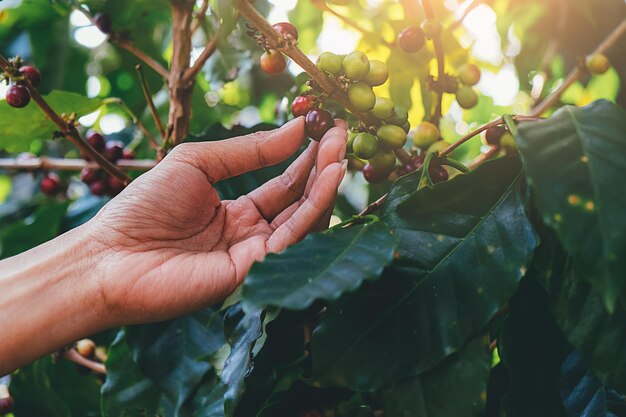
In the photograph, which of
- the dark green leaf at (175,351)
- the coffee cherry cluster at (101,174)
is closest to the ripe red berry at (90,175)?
the coffee cherry cluster at (101,174)

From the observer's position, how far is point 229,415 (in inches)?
31.0

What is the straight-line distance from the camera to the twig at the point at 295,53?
32.4 inches

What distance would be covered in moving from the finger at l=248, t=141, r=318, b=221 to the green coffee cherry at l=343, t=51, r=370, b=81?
0.23 m

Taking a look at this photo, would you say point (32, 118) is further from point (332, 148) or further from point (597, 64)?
point (597, 64)

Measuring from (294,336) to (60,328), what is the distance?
0.43m

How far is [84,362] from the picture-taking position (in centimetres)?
143

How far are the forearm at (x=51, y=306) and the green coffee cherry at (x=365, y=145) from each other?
0.50 metres

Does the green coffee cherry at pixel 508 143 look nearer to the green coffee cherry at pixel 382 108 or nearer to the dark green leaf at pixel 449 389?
the green coffee cherry at pixel 382 108

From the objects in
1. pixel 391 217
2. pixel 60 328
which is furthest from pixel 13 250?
pixel 391 217

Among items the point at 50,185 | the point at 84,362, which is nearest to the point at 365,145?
the point at 84,362

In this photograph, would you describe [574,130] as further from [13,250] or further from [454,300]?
[13,250]

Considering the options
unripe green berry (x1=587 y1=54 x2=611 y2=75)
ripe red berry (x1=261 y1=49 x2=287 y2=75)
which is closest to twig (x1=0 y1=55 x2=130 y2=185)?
ripe red berry (x1=261 y1=49 x2=287 y2=75)

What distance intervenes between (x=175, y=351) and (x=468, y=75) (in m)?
0.84

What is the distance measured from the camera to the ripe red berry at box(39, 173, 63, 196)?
1.78 meters
